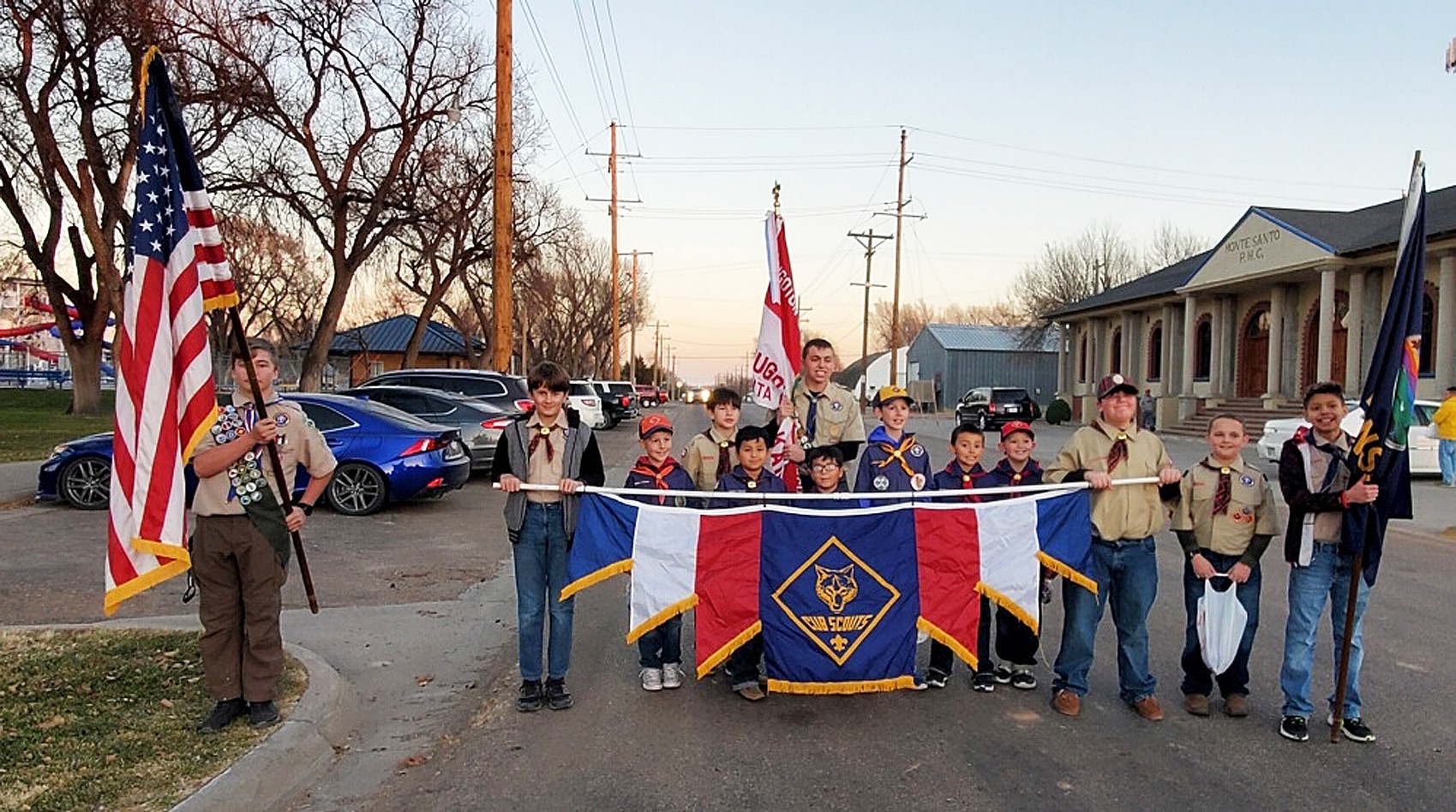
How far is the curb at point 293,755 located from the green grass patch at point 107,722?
82mm

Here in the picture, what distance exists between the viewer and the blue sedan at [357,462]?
448 inches

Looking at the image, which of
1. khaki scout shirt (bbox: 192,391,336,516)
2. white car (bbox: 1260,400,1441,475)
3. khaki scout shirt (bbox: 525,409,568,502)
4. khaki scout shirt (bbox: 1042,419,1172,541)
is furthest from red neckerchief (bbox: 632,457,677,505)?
white car (bbox: 1260,400,1441,475)

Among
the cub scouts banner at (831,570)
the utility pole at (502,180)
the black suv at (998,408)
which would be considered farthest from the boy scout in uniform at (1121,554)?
the black suv at (998,408)

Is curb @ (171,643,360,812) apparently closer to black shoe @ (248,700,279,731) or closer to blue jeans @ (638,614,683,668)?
black shoe @ (248,700,279,731)

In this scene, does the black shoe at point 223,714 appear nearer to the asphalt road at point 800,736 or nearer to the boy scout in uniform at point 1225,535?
the asphalt road at point 800,736

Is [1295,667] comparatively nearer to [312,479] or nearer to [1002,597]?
[1002,597]

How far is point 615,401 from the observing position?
123 ft

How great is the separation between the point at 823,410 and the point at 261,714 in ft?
11.3

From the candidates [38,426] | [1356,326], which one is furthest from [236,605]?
[1356,326]

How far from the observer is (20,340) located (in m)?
85.1

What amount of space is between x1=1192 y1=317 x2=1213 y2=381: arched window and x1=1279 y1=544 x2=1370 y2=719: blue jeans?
102ft

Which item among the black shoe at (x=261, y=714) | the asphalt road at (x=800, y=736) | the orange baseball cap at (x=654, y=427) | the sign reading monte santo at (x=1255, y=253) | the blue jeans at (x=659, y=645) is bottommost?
the asphalt road at (x=800, y=736)

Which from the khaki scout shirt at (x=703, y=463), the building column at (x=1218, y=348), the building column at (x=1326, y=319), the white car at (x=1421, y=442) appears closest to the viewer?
the khaki scout shirt at (x=703, y=463)

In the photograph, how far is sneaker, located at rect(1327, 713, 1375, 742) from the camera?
4688 millimetres
